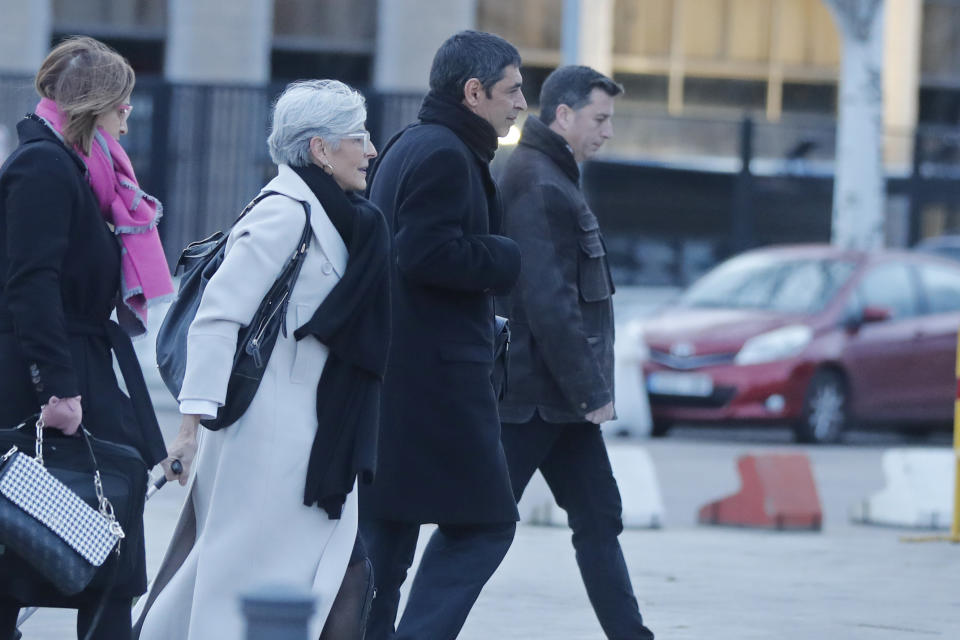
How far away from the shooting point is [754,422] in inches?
581

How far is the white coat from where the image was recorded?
450cm

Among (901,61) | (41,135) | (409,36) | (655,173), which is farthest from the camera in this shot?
(901,61)

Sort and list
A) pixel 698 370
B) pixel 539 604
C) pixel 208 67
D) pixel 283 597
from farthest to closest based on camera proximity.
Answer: pixel 208 67 → pixel 698 370 → pixel 539 604 → pixel 283 597

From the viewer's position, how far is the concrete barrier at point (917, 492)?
10336 millimetres

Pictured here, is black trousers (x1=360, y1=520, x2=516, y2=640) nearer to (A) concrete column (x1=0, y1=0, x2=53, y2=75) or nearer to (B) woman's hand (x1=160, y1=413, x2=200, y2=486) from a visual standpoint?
(B) woman's hand (x1=160, y1=413, x2=200, y2=486)

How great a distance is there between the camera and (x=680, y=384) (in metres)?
14.8

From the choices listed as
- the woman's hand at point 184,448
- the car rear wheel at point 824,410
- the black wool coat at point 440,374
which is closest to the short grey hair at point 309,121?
the black wool coat at point 440,374

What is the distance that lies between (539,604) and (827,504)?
4.65m

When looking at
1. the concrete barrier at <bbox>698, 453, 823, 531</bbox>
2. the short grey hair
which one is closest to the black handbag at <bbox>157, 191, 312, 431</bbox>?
the short grey hair

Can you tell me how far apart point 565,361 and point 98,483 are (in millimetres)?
1679

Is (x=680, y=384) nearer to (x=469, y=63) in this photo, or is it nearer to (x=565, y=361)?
(x=565, y=361)

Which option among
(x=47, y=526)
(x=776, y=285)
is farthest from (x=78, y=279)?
(x=776, y=285)

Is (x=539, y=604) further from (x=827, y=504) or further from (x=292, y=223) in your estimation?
(x=827, y=504)

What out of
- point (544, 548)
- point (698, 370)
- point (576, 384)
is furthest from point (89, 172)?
point (698, 370)
